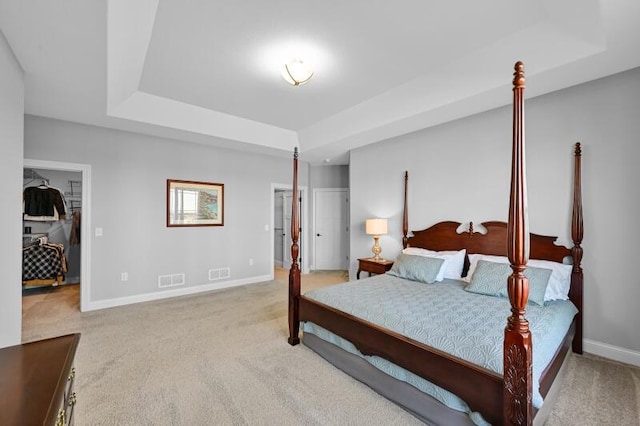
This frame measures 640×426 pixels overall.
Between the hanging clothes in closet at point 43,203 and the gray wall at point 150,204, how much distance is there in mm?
1906

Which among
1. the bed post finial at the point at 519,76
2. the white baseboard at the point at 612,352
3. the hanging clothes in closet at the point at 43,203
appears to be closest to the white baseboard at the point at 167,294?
the hanging clothes in closet at the point at 43,203

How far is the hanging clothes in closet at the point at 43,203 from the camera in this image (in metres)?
4.93

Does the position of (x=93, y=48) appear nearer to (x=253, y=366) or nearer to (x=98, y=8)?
(x=98, y=8)

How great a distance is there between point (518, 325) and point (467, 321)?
0.70 m

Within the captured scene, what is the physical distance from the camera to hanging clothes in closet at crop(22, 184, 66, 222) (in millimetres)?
4930

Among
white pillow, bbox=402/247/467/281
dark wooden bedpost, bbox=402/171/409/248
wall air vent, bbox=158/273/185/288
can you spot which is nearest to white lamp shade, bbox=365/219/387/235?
dark wooden bedpost, bbox=402/171/409/248

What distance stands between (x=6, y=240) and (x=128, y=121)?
2.15 metres

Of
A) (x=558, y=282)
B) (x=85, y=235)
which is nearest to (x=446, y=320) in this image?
(x=558, y=282)

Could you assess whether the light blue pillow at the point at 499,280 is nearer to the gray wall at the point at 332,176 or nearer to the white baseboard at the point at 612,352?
the white baseboard at the point at 612,352

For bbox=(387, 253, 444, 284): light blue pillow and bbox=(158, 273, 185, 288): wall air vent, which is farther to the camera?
bbox=(158, 273, 185, 288): wall air vent

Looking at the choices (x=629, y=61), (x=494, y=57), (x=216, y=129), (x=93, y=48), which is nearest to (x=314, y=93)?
(x=216, y=129)

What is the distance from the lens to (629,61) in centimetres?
236

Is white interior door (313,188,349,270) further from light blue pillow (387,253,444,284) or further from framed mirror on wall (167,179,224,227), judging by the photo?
light blue pillow (387,253,444,284)

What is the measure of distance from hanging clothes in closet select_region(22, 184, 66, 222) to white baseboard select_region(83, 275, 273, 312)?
2378mm
